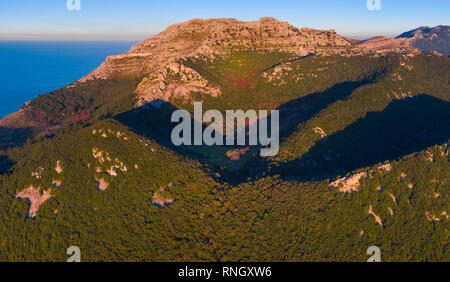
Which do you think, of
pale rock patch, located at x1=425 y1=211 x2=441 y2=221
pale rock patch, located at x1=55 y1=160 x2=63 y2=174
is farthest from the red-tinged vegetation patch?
pale rock patch, located at x1=425 y1=211 x2=441 y2=221

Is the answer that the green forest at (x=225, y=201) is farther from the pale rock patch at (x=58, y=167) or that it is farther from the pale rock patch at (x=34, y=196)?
the pale rock patch at (x=34, y=196)

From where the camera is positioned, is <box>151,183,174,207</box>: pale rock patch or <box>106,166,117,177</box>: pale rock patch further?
<box>106,166,117,177</box>: pale rock patch

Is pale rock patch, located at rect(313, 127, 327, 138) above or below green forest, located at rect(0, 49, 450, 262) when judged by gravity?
above

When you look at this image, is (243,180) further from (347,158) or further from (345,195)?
(347,158)

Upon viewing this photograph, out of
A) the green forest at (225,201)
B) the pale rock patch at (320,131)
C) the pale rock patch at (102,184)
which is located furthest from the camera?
the pale rock patch at (320,131)

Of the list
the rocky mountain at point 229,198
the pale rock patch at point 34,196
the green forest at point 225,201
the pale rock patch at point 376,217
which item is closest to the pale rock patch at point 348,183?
the rocky mountain at point 229,198

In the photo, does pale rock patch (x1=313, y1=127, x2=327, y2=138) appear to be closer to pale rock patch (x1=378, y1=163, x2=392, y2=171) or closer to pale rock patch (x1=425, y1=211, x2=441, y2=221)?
pale rock patch (x1=378, y1=163, x2=392, y2=171)

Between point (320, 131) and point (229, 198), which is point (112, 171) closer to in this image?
point (229, 198)

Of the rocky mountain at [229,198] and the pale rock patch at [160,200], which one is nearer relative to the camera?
the rocky mountain at [229,198]
